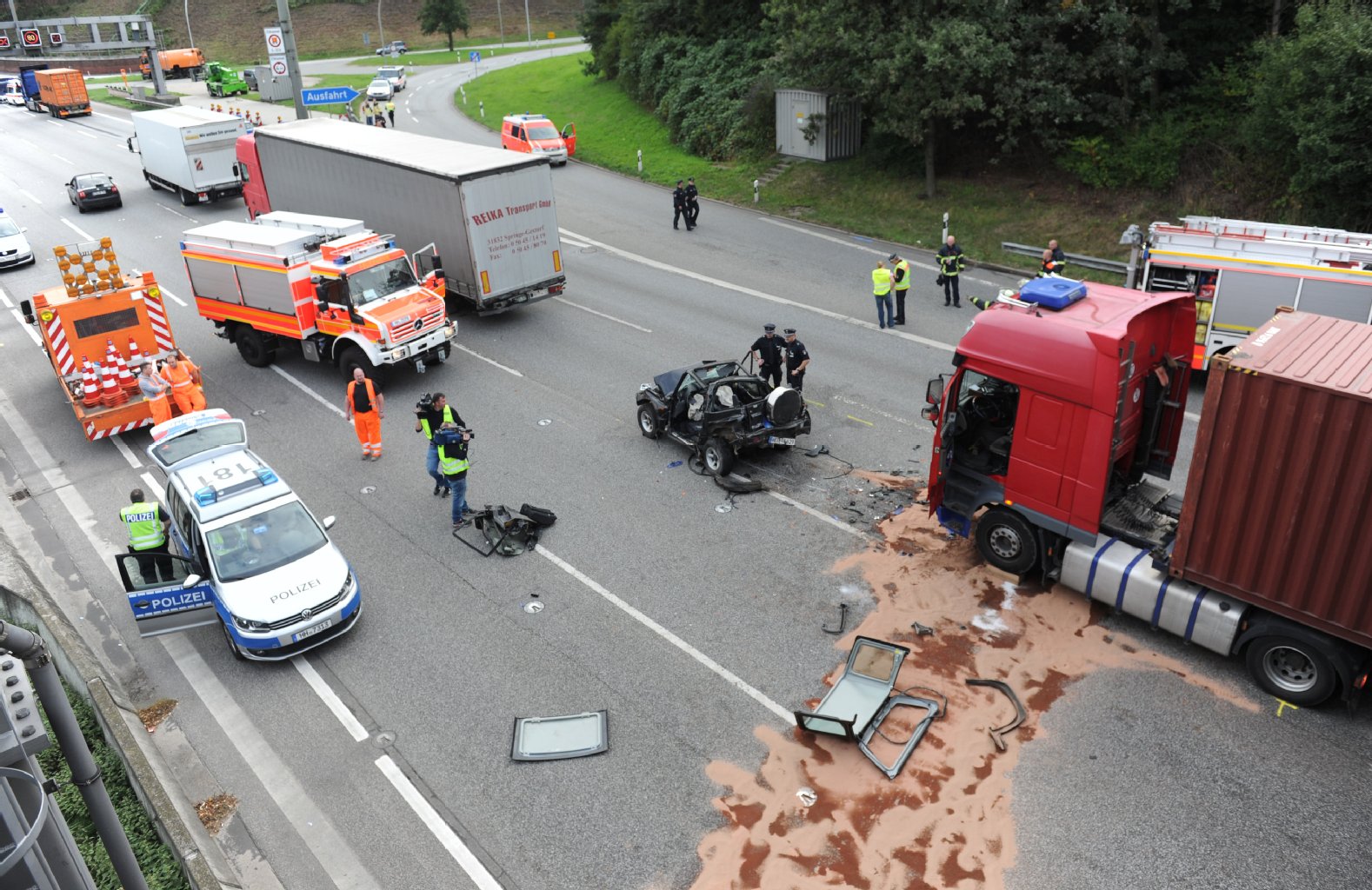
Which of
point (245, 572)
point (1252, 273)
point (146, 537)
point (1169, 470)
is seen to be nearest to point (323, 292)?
point (146, 537)

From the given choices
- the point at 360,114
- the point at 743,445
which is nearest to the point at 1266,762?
the point at 743,445

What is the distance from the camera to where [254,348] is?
1914cm

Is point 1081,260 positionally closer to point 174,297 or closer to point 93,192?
point 174,297

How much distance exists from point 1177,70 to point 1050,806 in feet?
73.0

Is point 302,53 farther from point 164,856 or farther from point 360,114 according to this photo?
point 164,856

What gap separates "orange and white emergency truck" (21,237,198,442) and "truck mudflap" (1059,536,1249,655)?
13980 mm

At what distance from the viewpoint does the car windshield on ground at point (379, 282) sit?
17.4 m

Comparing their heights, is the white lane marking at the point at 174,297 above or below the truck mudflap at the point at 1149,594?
below

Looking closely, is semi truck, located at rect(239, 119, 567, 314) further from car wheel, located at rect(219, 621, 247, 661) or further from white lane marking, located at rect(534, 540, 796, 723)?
car wheel, located at rect(219, 621, 247, 661)

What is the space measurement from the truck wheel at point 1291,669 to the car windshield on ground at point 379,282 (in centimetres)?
1470

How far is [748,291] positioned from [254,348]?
35.8 feet

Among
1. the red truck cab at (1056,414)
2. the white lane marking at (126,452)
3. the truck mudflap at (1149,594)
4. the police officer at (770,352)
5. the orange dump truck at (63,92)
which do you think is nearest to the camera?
the truck mudflap at (1149,594)

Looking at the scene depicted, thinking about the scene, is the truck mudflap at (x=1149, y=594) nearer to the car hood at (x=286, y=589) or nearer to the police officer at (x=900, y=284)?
the car hood at (x=286, y=589)

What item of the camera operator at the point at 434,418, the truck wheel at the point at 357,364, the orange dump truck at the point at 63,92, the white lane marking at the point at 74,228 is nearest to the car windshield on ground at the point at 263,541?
the camera operator at the point at 434,418
